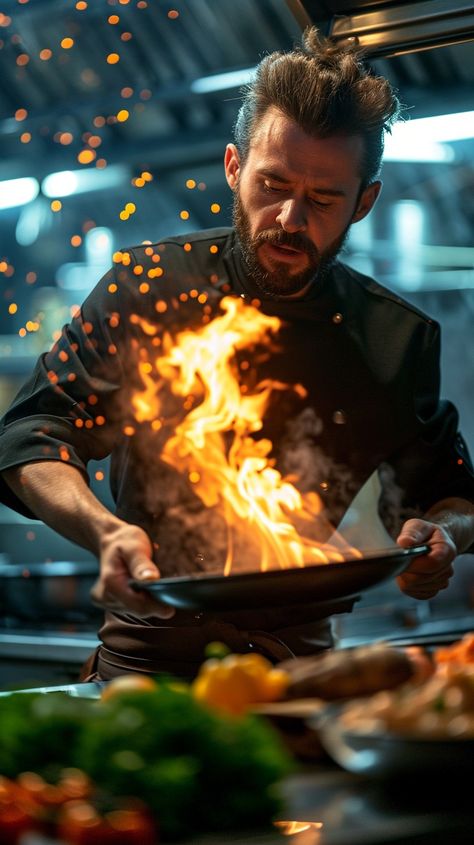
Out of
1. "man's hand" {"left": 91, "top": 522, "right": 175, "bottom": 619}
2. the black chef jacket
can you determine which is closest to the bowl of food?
"man's hand" {"left": 91, "top": 522, "right": 175, "bottom": 619}

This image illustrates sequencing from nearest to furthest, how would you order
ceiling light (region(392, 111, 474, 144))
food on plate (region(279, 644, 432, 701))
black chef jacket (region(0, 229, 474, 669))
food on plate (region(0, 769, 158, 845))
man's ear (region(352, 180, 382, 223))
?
food on plate (region(0, 769, 158, 845))
food on plate (region(279, 644, 432, 701))
black chef jacket (region(0, 229, 474, 669))
man's ear (region(352, 180, 382, 223))
ceiling light (region(392, 111, 474, 144))

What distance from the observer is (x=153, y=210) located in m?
3.55

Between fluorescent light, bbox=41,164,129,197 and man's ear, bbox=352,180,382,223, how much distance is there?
1124mm

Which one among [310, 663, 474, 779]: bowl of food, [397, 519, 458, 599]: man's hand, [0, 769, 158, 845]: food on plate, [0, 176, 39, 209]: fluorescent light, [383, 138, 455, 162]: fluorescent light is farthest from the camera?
[0, 176, 39, 209]: fluorescent light

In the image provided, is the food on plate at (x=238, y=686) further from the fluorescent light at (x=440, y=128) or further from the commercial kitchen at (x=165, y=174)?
the fluorescent light at (x=440, y=128)

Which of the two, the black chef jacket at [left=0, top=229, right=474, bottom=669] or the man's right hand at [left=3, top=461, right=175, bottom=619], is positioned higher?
the black chef jacket at [left=0, top=229, right=474, bottom=669]

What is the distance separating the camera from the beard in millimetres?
2109

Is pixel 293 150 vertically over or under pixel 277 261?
over

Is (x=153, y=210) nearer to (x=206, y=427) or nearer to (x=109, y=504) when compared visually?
(x=109, y=504)

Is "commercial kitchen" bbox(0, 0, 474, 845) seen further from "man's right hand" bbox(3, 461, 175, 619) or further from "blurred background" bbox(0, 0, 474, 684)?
"man's right hand" bbox(3, 461, 175, 619)

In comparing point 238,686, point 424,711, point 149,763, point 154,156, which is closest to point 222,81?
point 154,156

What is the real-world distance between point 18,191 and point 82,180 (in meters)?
0.31

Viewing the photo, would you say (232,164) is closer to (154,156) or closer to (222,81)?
(222,81)

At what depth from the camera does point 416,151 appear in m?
3.26
